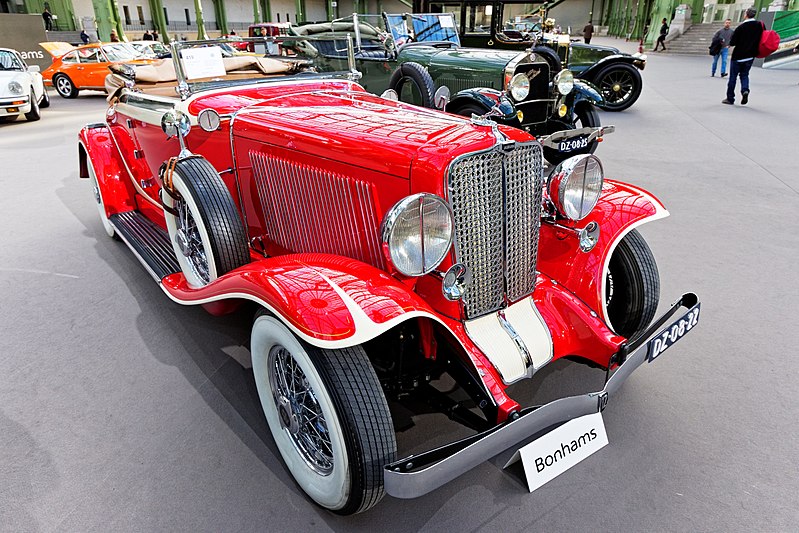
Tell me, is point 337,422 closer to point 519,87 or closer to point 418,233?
point 418,233

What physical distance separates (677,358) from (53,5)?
91.7 ft

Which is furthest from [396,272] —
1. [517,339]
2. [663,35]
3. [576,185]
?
[663,35]

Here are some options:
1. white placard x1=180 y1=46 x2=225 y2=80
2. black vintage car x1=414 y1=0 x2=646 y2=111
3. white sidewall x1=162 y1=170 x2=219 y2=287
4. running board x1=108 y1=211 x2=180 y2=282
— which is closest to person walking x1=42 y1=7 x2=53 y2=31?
black vintage car x1=414 y1=0 x2=646 y2=111

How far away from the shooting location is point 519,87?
5.89m

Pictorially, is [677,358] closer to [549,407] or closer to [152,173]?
[549,407]

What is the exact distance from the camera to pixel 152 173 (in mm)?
3734

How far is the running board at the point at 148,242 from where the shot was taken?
10.0 feet

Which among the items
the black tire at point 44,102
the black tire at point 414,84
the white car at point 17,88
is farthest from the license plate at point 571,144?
the black tire at point 44,102

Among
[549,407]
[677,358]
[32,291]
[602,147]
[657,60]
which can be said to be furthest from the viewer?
[657,60]

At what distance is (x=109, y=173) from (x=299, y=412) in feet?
10.1

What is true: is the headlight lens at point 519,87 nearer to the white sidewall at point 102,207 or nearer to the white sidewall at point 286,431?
the white sidewall at point 102,207

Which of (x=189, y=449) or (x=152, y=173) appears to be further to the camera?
(x=152, y=173)

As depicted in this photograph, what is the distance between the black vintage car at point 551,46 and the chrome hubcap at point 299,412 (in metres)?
6.97

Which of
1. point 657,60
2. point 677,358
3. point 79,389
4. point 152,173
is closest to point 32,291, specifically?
point 152,173
